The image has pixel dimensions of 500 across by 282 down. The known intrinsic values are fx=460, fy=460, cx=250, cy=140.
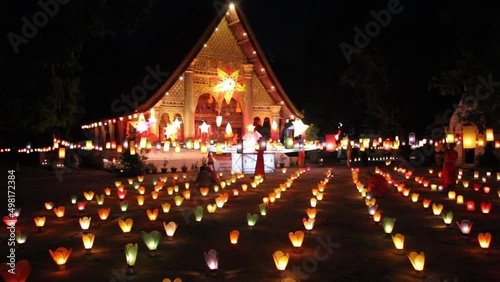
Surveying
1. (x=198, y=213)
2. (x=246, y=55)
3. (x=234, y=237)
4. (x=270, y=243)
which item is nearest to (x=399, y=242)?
(x=270, y=243)

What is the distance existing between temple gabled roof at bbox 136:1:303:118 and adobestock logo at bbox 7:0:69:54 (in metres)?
13.4

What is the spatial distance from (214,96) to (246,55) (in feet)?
11.3

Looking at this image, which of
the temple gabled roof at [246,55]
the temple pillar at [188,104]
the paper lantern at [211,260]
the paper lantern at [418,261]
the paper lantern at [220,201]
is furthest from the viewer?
the temple pillar at [188,104]

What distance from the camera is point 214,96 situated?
87.4ft

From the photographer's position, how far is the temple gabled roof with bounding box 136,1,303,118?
945 inches

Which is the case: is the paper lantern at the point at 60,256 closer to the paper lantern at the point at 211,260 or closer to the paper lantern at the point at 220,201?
the paper lantern at the point at 211,260

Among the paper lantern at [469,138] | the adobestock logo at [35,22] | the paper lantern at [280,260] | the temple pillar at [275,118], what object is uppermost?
the adobestock logo at [35,22]

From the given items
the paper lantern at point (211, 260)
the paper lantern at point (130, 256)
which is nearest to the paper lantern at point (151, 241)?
the paper lantern at point (130, 256)

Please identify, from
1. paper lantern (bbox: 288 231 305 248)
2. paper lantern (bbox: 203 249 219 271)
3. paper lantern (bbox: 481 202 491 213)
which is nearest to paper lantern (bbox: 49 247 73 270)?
paper lantern (bbox: 203 249 219 271)

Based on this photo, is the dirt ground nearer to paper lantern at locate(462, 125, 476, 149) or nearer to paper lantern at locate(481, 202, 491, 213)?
paper lantern at locate(481, 202, 491, 213)

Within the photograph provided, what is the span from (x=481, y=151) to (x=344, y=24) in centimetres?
1430

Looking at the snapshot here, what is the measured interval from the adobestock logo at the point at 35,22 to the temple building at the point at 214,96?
1255cm

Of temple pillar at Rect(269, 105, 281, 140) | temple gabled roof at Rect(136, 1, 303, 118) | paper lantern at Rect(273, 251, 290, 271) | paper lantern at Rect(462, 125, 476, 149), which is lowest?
paper lantern at Rect(273, 251, 290, 271)

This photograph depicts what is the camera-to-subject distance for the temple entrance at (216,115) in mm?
29250
